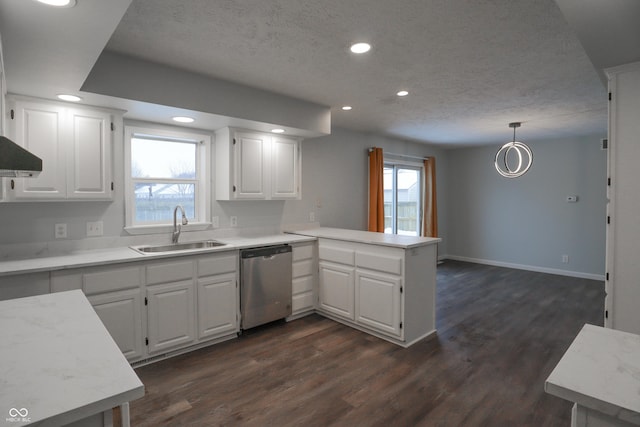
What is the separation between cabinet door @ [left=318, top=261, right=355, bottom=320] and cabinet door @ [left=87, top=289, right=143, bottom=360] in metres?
1.86

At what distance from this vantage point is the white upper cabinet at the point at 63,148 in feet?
8.02

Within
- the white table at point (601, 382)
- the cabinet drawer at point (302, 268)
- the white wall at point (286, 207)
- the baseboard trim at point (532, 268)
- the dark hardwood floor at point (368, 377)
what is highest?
the white wall at point (286, 207)

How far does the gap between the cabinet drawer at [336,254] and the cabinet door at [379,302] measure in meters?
0.18

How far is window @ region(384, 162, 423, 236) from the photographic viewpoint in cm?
624

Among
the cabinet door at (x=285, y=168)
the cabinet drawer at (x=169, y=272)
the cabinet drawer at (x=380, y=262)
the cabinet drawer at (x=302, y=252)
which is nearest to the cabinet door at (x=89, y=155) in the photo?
the cabinet drawer at (x=169, y=272)

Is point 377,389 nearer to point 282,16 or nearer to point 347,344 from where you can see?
point 347,344

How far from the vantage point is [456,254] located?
7332 mm

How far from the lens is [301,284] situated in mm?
3807

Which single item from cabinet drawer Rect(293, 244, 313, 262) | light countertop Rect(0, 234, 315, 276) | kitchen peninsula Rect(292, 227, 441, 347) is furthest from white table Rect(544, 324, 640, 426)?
cabinet drawer Rect(293, 244, 313, 262)

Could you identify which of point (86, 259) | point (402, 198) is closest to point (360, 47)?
point (86, 259)

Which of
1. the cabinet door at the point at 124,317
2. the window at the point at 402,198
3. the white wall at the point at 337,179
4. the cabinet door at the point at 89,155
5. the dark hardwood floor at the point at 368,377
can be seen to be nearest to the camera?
the dark hardwood floor at the point at 368,377

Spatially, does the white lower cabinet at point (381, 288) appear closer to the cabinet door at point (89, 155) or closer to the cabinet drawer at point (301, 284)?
the cabinet drawer at point (301, 284)

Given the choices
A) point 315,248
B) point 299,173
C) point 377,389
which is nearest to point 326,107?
point 299,173

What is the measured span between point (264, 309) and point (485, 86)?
3015mm
